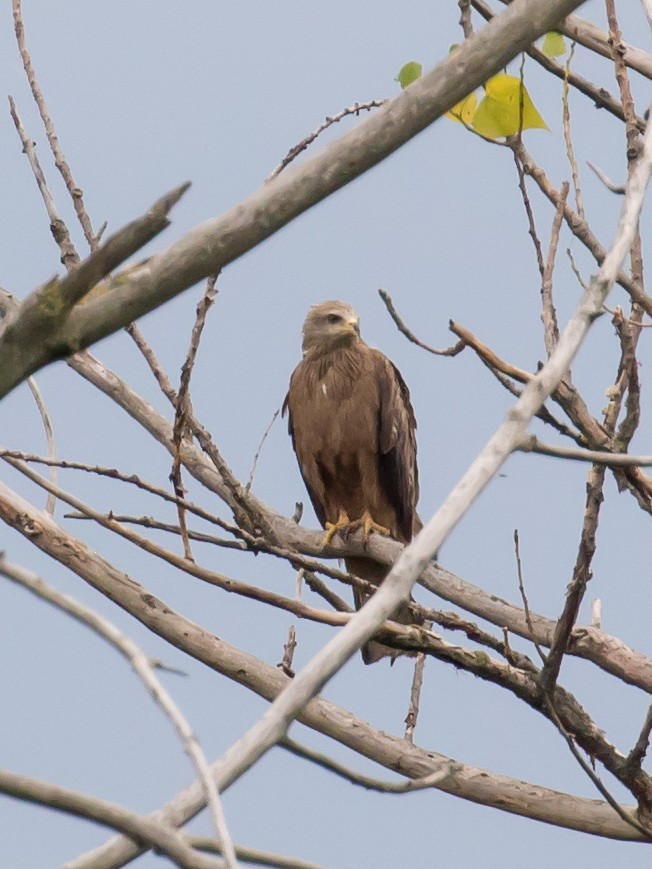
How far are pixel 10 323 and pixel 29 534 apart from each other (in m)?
2.27

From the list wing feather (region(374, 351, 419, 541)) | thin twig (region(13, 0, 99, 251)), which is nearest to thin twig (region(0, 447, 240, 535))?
thin twig (region(13, 0, 99, 251))

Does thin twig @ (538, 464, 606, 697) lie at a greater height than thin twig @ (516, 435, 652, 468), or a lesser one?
greater

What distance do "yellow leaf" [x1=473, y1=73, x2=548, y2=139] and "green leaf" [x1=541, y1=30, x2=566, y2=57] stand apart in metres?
0.48

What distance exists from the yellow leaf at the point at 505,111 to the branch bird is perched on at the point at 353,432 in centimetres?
302

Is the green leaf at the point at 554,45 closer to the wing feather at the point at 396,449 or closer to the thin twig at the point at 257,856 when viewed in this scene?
the wing feather at the point at 396,449

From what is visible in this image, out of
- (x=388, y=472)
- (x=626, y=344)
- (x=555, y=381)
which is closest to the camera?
(x=555, y=381)

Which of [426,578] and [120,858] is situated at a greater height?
[426,578]

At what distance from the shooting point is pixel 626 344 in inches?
154

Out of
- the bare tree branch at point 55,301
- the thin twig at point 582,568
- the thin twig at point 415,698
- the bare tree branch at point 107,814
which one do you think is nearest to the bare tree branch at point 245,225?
the bare tree branch at point 55,301

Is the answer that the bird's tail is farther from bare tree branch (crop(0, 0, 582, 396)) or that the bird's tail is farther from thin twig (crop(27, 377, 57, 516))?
A: bare tree branch (crop(0, 0, 582, 396))

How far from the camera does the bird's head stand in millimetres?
7301

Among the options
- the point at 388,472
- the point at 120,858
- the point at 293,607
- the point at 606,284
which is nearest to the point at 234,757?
the point at 120,858

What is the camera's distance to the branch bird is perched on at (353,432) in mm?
7070

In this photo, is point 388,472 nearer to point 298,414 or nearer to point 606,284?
point 298,414
